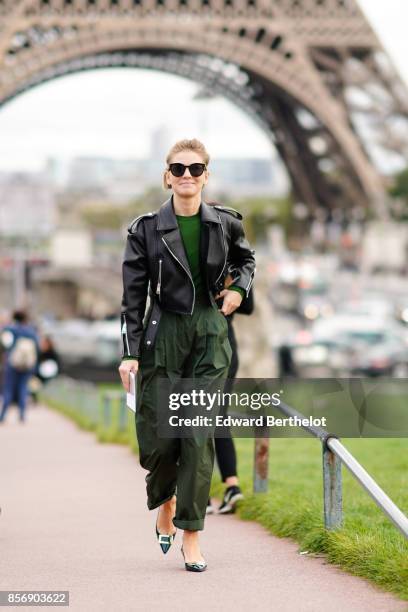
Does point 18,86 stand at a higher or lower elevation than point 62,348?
higher

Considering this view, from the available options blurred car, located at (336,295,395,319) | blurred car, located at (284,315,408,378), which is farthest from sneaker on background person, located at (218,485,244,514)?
blurred car, located at (336,295,395,319)

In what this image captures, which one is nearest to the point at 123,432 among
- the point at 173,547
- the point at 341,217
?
the point at 173,547

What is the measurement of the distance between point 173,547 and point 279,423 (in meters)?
0.75

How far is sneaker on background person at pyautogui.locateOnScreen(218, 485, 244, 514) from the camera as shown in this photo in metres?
7.95

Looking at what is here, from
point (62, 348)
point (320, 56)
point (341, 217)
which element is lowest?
point (62, 348)

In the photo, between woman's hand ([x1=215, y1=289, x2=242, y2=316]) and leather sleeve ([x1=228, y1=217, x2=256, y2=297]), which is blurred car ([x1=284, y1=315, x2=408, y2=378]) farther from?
woman's hand ([x1=215, y1=289, x2=242, y2=316])

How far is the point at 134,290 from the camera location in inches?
233

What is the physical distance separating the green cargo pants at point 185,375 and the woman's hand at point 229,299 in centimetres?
4

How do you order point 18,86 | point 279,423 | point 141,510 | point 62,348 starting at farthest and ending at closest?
point 62,348 < point 18,86 < point 141,510 < point 279,423

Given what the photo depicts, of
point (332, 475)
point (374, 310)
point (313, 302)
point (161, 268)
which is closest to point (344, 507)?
point (332, 475)

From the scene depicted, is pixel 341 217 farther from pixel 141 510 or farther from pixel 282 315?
pixel 141 510

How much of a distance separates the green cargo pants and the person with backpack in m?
10.5

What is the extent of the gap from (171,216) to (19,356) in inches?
421

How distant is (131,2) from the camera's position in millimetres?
45000
